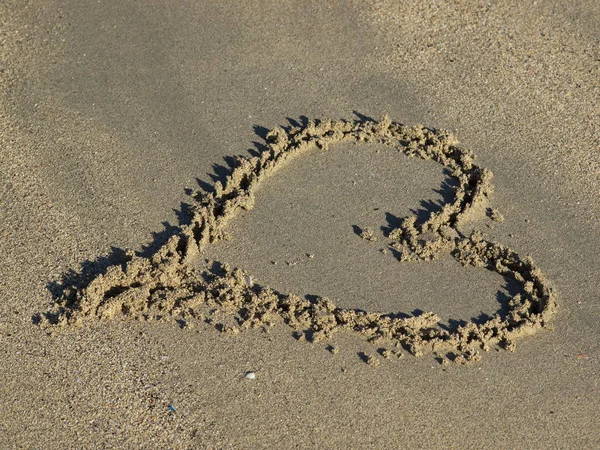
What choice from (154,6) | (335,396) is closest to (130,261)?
(335,396)

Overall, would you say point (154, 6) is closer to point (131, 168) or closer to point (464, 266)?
point (131, 168)

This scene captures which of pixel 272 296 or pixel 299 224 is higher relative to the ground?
pixel 299 224

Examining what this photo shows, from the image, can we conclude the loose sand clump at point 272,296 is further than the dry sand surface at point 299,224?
Yes

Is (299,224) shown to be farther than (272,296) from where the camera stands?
Yes

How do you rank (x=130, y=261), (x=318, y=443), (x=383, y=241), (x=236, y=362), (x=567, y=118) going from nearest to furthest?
(x=318, y=443) < (x=236, y=362) < (x=130, y=261) < (x=383, y=241) < (x=567, y=118)
